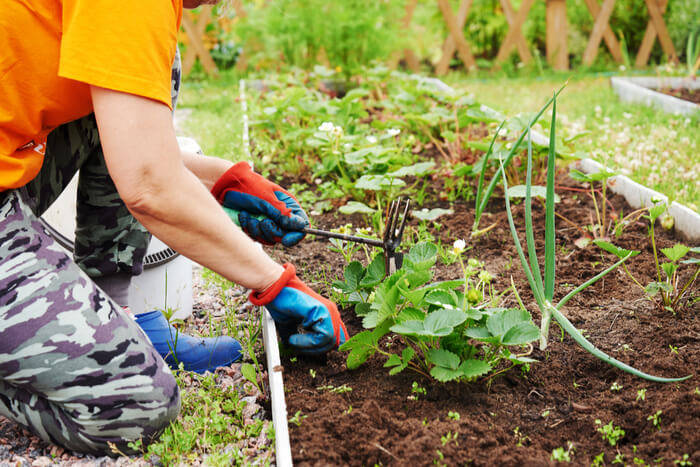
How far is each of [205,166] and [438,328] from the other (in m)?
0.98

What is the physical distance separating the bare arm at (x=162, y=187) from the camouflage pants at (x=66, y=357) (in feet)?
0.88

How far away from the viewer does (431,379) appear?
1.51 meters

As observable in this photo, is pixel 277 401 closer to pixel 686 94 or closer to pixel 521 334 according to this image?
pixel 521 334

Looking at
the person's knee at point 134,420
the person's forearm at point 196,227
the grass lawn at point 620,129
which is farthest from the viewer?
the grass lawn at point 620,129

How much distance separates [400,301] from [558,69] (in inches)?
231

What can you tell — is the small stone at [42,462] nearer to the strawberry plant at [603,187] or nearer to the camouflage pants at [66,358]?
the camouflage pants at [66,358]

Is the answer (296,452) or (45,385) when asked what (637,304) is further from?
(45,385)

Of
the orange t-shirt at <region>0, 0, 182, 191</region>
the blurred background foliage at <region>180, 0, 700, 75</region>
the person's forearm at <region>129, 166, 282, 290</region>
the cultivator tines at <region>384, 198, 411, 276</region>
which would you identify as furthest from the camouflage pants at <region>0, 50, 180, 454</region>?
the blurred background foliage at <region>180, 0, 700, 75</region>

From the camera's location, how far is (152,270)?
2.00m

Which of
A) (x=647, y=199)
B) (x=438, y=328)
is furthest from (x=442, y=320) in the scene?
(x=647, y=199)

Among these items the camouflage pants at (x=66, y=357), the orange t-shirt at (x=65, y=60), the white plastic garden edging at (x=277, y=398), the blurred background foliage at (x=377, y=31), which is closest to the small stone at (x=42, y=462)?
the camouflage pants at (x=66, y=357)

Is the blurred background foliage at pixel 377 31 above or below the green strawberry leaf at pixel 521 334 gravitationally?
above

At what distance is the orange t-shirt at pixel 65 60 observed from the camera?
117 cm

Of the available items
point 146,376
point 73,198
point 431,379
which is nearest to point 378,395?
point 431,379
